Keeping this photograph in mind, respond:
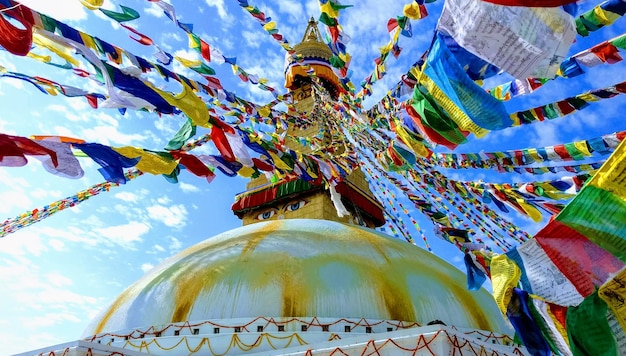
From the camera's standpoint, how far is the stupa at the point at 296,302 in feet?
16.8

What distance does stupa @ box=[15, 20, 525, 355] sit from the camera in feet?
16.8

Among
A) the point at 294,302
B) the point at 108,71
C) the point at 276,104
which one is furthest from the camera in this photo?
the point at 276,104

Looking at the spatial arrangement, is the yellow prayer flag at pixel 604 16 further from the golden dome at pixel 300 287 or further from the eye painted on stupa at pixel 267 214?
the eye painted on stupa at pixel 267 214

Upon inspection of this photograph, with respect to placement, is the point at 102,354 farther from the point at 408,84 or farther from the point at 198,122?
the point at 408,84

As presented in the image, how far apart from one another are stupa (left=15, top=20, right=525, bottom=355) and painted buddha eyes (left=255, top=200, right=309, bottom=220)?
9.73 ft

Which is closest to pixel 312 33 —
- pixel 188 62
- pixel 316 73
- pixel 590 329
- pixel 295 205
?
pixel 316 73

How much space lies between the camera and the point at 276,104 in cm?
1383

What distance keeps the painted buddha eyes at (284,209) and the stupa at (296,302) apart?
2.97m

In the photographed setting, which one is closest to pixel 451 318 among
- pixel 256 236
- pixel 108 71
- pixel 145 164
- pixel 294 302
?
pixel 294 302

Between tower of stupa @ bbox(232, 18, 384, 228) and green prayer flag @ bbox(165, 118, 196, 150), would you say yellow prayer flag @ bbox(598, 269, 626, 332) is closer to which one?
green prayer flag @ bbox(165, 118, 196, 150)

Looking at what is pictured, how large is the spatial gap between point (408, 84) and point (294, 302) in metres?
3.01

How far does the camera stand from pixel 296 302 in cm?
563

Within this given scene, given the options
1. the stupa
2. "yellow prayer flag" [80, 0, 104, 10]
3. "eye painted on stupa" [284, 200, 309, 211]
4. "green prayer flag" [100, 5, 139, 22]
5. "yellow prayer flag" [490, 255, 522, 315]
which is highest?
"eye painted on stupa" [284, 200, 309, 211]

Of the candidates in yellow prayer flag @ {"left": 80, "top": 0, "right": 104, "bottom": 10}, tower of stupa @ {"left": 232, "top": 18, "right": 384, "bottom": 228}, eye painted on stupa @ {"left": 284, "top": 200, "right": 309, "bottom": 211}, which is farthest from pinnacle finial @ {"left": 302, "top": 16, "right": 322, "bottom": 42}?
yellow prayer flag @ {"left": 80, "top": 0, "right": 104, "bottom": 10}
